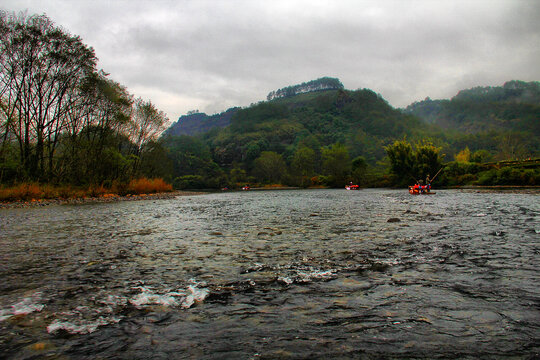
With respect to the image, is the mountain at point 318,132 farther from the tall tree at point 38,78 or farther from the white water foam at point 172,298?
the white water foam at point 172,298

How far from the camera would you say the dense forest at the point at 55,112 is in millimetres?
26000

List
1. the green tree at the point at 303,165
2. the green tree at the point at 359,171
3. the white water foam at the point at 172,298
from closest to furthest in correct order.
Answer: the white water foam at the point at 172,298 < the green tree at the point at 359,171 < the green tree at the point at 303,165

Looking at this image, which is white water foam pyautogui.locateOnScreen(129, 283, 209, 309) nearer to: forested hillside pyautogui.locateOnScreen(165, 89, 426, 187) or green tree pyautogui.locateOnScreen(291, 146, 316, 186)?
forested hillside pyautogui.locateOnScreen(165, 89, 426, 187)

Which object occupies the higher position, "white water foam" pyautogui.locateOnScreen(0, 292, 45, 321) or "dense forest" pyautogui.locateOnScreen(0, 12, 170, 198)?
"dense forest" pyautogui.locateOnScreen(0, 12, 170, 198)

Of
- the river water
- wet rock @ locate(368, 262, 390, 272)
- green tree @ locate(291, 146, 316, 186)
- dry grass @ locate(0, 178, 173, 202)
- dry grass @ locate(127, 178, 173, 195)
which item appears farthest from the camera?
green tree @ locate(291, 146, 316, 186)

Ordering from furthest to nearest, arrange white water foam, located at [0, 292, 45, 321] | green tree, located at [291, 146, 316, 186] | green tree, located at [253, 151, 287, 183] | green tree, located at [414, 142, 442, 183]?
1. green tree, located at [253, 151, 287, 183]
2. green tree, located at [291, 146, 316, 186]
3. green tree, located at [414, 142, 442, 183]
4. white water foam, located at [0, 292, 45, 321]

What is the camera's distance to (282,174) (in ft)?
403

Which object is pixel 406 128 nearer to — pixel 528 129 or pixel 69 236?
pixel 528 129

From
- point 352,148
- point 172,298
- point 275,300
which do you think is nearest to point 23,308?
point 172,298

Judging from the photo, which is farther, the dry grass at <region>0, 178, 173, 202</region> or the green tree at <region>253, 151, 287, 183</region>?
the green tree at <region>253, 151, 287, 183</region>

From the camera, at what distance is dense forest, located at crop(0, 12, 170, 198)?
26.0 meters

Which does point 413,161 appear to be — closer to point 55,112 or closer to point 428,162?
point 428,162

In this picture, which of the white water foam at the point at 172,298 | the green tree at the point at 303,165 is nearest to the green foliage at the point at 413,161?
the green tree at the point at 303,165

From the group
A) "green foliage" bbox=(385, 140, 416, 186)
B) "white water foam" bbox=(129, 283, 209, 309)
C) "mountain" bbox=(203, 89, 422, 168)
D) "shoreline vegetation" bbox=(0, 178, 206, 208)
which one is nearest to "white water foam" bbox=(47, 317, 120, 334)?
"white water foam" bbox=(129, 283, 209, 309)
